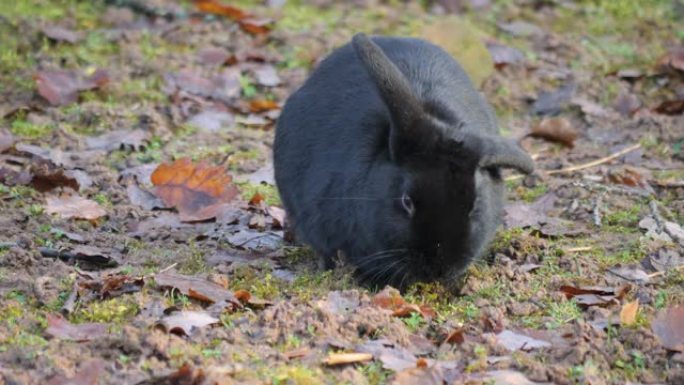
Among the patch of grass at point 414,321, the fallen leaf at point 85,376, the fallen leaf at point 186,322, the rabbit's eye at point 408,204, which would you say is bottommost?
the patch of grass at point 414,321

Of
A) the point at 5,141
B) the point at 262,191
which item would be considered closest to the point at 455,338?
the point at 262,191

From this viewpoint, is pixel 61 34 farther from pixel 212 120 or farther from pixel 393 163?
pixel 393 163

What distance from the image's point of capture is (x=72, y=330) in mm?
4031

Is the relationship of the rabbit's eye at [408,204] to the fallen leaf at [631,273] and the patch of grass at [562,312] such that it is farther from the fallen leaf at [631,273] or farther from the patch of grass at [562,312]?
the fallen leaf at [631,273]

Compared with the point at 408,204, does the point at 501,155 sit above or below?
above

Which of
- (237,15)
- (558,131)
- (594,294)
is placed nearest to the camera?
(594,294)

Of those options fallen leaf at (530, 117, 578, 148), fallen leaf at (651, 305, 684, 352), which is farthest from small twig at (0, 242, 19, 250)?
fallen leaf at (530, 117, 578, 148)

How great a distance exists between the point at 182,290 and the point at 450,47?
356cm

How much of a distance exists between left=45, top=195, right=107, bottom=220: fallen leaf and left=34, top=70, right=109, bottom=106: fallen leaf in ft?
4.68

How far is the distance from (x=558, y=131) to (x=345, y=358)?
3.35 metres

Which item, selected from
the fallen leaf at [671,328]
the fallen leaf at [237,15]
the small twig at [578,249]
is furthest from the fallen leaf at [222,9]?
the fallen leaf at [671,328]

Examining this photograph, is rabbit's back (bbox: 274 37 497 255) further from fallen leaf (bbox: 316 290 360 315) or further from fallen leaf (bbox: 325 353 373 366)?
fallen leaf (bbox: 325 353 373 366)

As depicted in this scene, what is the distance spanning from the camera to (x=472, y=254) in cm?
462

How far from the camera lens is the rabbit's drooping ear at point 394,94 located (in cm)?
452
